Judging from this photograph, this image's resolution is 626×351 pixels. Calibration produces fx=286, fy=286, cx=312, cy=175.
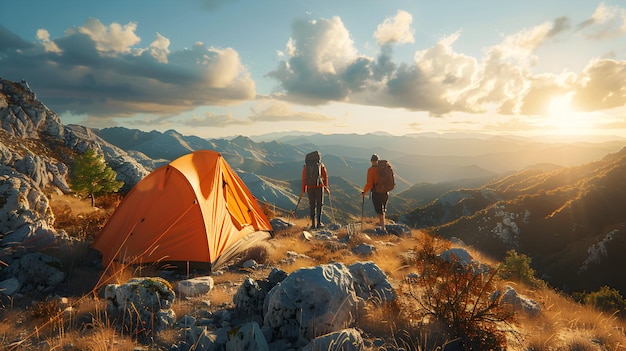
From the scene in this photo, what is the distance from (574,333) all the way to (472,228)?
98273 mm

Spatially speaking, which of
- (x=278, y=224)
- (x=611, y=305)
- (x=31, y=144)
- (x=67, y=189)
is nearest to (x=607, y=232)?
(x=611, y=305)

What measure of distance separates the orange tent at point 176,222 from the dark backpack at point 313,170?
5.14 meters

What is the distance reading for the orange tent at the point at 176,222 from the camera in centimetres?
850

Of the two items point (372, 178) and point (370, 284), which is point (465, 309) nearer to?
point (370, 284)

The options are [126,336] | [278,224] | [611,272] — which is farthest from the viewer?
[611,272]

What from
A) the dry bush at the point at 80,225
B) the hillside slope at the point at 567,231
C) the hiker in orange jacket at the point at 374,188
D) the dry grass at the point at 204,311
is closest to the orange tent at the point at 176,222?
the dry grass at the point at 204,311

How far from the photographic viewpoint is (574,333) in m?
5.65

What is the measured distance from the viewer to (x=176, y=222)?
8633mm

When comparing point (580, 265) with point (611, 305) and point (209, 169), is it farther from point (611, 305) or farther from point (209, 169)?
point (209, 169)

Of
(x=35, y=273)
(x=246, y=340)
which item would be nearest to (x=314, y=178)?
(x=35, y=273)

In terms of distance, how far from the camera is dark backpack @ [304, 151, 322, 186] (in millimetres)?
14320

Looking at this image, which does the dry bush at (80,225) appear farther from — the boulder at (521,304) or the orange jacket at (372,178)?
the boulder at (521,304)

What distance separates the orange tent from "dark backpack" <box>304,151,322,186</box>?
5.14 metres

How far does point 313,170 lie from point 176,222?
23.8 ft
